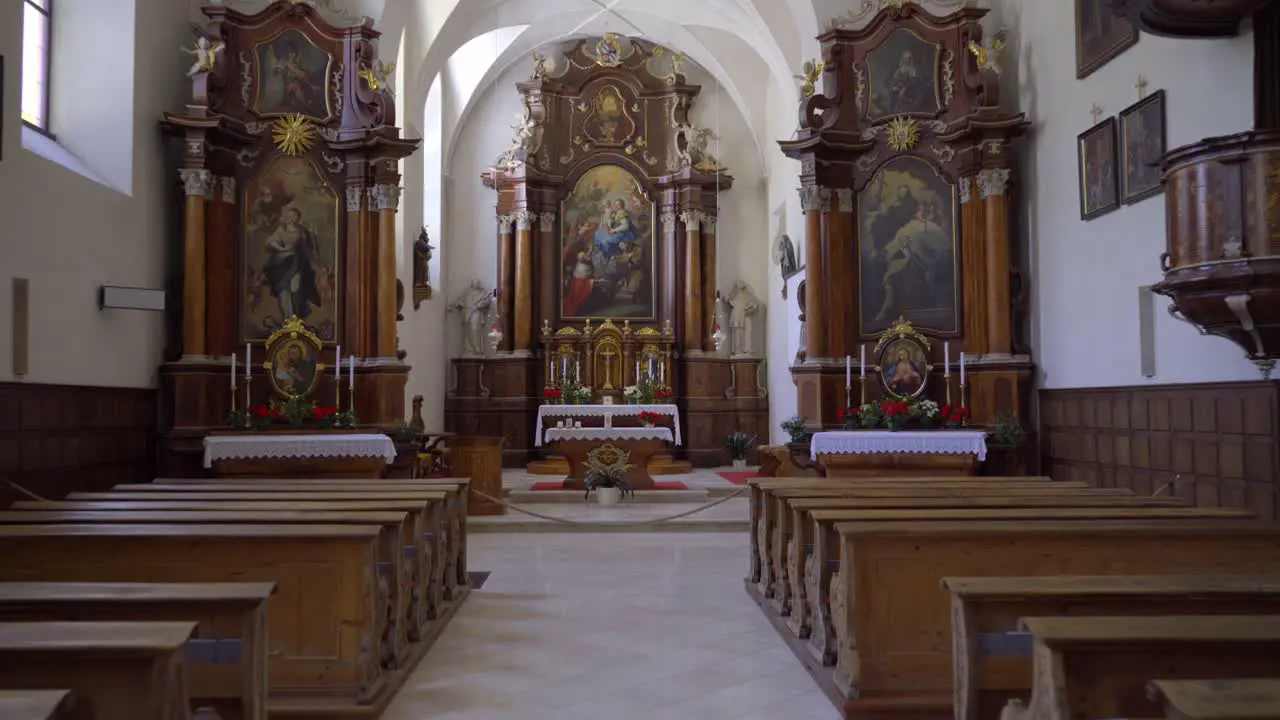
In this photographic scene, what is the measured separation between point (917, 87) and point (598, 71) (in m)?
9.86

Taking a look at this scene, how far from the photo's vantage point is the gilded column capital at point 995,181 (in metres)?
12.9

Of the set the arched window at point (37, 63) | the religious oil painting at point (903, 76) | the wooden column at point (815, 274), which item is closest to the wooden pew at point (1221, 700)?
the wooden column at point (815, 274)

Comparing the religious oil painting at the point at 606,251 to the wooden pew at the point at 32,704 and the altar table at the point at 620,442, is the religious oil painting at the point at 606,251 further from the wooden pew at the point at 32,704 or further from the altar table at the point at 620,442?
the wooden pew at the point at 32,704

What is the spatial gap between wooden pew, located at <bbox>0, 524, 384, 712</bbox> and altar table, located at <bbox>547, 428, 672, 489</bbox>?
397 inches

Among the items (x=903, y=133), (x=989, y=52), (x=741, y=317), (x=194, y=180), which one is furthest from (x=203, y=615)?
(x=741, y=317)

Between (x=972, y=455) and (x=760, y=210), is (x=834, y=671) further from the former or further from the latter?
(x=760, y=210)

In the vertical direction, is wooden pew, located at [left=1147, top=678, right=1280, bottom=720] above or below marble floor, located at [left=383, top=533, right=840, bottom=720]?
above

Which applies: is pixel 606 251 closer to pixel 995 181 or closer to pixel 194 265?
pixel 995 181

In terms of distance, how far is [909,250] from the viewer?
13594mm

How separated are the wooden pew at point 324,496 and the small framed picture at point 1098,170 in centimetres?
746

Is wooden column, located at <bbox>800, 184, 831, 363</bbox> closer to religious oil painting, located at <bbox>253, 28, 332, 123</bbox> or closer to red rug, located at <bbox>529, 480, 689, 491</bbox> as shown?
red rug, located at <bbox>529, 480, 689, 491</bbox>

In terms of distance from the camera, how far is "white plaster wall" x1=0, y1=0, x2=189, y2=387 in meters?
9.30

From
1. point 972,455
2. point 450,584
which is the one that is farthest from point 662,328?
point 450,584

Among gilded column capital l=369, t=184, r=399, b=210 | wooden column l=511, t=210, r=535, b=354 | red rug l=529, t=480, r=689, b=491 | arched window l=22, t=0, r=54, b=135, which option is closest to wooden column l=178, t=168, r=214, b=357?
arched window l=22, t=0, r=54, b=135
